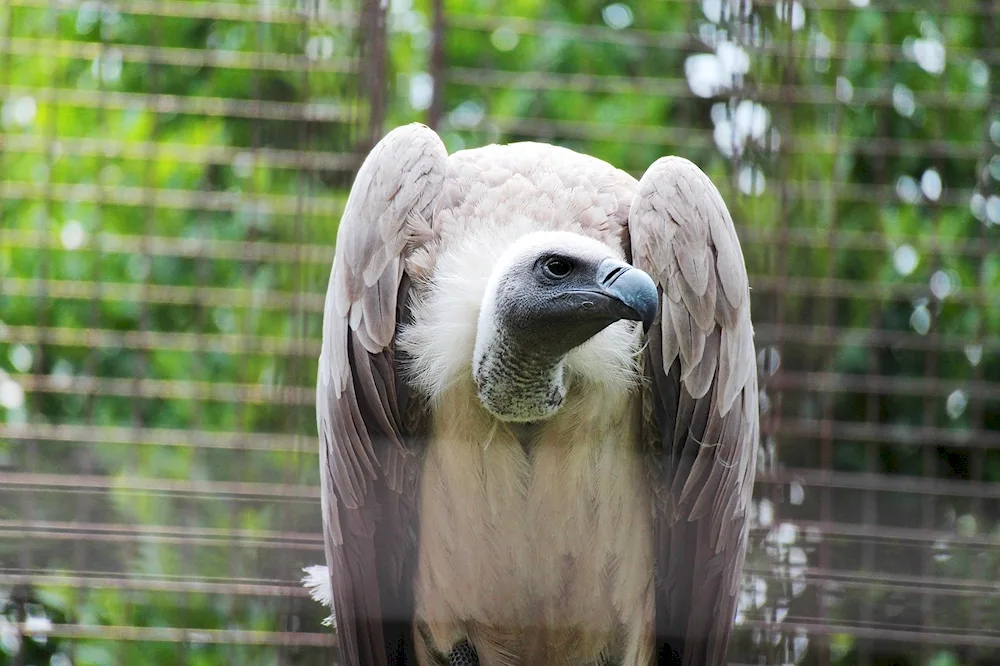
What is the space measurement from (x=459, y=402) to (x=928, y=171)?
2373 mm

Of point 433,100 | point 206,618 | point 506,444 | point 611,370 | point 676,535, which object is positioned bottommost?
point 206,618

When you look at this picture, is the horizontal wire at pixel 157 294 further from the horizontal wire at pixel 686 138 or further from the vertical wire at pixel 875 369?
the vertical wire at pixel 875 369

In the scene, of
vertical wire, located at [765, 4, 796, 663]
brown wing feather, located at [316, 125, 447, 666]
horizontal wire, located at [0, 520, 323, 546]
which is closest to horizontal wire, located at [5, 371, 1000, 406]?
vertical wire, located at [765, 4, 796, 663]

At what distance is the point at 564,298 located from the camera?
5.73 ft

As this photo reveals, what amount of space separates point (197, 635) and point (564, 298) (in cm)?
200

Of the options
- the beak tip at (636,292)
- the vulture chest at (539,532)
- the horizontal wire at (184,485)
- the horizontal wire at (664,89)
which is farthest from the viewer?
the horizontal wire at (664,89)

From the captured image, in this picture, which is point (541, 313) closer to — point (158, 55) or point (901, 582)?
point (901, 582)

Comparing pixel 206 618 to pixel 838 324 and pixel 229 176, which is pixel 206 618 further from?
pixel 838 324

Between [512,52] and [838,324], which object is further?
[512,52]

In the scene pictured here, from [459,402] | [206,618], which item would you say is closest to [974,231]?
[459,402]

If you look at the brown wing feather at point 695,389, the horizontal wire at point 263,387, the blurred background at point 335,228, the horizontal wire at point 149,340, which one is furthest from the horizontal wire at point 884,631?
the horizontal wire at point 149,340

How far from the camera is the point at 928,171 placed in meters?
3.65

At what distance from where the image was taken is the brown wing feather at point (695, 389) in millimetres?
1845

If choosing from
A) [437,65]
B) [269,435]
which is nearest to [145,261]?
[269,435]
